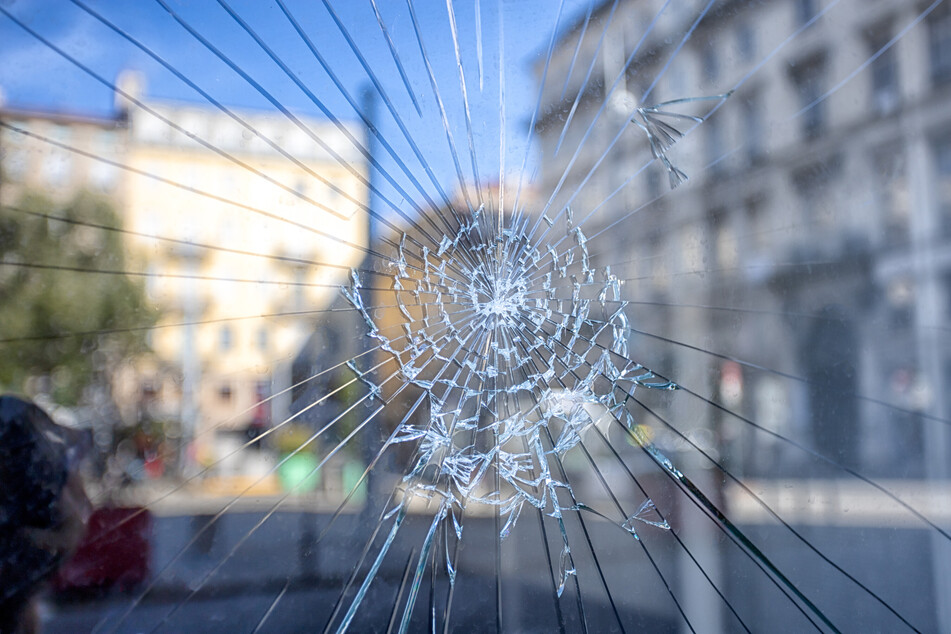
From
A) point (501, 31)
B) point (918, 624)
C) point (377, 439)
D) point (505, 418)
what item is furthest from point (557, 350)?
point (918, 624)

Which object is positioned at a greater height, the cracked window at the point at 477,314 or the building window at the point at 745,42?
the building window at the point at 745,42

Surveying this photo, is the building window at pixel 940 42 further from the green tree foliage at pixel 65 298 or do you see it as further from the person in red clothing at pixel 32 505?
the person in red clothing at pixel 32 505

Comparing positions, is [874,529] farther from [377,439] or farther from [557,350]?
[377,439]

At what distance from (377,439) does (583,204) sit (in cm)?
46

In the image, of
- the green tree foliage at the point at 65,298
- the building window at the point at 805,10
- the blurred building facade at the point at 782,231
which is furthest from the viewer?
the building window at the point at 805,10

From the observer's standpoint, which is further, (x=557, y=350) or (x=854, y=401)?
(x=854, y=401)

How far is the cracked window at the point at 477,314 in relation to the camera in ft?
2.53

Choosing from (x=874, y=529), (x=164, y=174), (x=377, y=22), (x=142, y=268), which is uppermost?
(x=377, y=22)

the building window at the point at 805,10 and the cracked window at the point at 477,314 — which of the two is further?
the building window at the point at 805,10

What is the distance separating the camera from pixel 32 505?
2.48 ft

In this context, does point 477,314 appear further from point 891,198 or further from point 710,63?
point 891,198

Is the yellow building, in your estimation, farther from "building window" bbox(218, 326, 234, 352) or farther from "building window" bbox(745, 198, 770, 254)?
"building window" bbox(745, 198, 770, 254)

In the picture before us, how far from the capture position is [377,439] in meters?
0.92

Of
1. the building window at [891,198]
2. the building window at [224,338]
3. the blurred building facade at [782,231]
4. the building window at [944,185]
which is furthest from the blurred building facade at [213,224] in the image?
the building window at [944,185]
